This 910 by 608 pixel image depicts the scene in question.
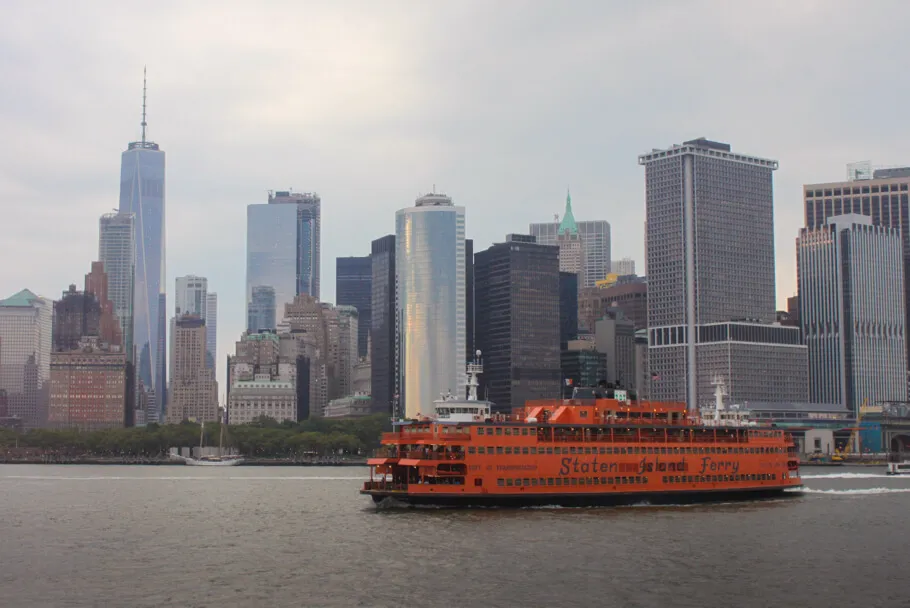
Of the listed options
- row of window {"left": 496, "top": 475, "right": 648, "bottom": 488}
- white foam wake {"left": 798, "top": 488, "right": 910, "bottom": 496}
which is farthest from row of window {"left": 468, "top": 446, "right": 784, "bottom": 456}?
white foam wake {"left": 798, "top": 488, "right": 910, "bottom": 496}

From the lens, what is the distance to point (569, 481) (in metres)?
96.7

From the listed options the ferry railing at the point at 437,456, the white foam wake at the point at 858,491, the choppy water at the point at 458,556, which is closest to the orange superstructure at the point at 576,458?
the ferry railing at the point at 437,456

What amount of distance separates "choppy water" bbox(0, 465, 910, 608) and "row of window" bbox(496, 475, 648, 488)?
→ 7.09 feet

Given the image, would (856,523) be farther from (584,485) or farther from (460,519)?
(460,519)

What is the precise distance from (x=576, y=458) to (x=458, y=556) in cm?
2736

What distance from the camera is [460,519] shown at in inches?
3487

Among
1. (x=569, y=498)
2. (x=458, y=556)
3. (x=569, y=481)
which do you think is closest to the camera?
(x=458, y=556)

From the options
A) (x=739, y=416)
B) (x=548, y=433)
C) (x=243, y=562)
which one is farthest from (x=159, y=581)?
(x=739, y=416)

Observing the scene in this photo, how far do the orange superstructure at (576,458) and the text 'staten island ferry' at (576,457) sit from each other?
8cm

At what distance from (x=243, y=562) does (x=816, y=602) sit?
3176cm

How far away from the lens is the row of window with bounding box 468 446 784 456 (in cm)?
9375

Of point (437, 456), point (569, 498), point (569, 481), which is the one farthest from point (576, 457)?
point (437, 456)

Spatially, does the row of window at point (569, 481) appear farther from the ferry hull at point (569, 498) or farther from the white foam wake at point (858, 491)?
the white foam wake at point (858, 491)

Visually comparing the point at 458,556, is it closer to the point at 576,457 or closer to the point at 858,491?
the point at 576,457
